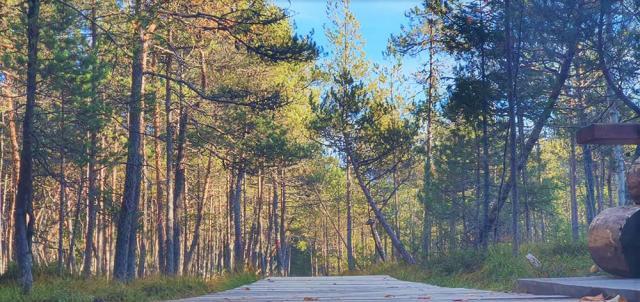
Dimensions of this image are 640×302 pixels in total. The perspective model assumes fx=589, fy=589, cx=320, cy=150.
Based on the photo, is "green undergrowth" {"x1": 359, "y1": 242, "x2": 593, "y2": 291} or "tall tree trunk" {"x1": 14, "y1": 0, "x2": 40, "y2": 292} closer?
"tall tree trunk" {"x1": 14, "y1": 0, "x2": 40, "y2": 292}

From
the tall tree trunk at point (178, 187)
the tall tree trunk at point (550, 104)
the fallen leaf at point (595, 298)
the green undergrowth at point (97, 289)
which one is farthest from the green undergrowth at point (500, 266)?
the tall tree trunk at point (178, 187)

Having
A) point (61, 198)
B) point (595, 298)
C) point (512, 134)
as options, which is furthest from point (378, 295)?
point (61, 198)

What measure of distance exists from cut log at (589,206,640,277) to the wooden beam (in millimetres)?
615

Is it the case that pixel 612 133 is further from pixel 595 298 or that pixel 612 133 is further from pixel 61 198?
pixel 61 198

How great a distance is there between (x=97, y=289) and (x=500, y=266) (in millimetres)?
6959

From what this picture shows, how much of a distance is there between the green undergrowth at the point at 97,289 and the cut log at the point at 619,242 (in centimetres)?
607

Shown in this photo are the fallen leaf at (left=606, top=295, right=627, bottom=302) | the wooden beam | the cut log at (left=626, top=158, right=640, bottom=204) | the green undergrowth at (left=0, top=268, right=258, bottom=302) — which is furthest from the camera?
the green undergrowth at (left=0, top=268, right=258, bottom=302)

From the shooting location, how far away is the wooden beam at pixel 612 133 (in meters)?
5.13

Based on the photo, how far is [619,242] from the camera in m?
5.07

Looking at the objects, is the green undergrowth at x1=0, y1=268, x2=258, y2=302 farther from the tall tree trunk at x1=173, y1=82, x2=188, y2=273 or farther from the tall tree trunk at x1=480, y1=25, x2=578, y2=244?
the tall tree trunk at x1=173, y1=82, x2=188, y2=273

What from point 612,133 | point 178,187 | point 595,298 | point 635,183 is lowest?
point 595,298

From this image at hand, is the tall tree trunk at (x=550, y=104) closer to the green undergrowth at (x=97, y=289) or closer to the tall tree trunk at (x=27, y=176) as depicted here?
the green undergrowth at (x=97, y=289)

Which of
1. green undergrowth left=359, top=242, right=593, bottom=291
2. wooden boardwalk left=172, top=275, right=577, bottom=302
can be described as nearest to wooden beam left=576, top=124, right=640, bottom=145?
wooden boardwalk left=172, top=275, right=577, bottom=302

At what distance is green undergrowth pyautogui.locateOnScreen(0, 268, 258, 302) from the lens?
8.26 m
